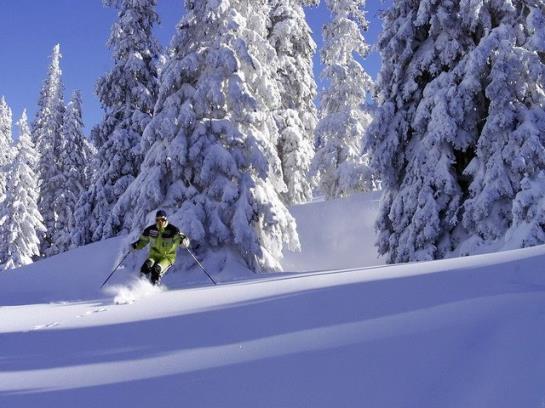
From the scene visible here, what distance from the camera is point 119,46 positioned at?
24.3m

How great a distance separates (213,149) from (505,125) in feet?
25.1

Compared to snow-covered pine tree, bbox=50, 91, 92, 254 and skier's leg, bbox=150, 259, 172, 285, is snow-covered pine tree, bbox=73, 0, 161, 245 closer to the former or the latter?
skier's leg, bbox=150, 259, 172, 285

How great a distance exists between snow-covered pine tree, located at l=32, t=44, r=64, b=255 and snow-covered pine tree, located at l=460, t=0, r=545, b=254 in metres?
31.5

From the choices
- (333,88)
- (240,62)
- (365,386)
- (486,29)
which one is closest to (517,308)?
(365,386)

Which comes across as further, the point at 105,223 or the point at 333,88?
the point at 333,88

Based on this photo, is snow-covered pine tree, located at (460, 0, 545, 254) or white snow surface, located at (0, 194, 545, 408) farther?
snow-covered pine tree, located at (460, 0, 545, 254)

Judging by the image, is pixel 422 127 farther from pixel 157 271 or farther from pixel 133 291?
pixel 133 291

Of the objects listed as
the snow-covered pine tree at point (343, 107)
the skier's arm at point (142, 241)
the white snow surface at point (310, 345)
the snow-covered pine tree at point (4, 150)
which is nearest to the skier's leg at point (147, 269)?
the skier's arm at point (142, 241)

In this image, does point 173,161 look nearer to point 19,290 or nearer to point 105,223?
point 19,290

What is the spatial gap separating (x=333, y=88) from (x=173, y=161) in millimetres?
16977

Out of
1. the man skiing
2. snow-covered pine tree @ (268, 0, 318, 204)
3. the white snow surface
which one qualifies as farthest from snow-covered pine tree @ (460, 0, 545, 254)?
snow-covered pine tree @ (268, 0, 318, 204)

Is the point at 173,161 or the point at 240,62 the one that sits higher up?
the point at 240,62

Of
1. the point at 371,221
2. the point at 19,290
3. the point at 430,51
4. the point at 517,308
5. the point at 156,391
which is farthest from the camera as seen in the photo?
the point at 371,221

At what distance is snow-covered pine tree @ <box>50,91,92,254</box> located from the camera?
1491 inches
